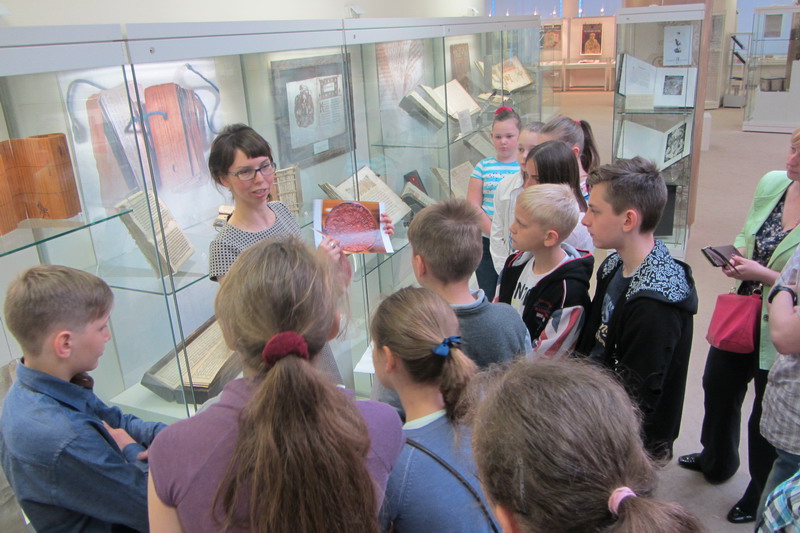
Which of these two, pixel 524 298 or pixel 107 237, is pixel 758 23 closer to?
pixel 524 298

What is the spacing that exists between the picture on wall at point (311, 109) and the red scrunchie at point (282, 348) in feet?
5.14

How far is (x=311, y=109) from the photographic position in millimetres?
2613

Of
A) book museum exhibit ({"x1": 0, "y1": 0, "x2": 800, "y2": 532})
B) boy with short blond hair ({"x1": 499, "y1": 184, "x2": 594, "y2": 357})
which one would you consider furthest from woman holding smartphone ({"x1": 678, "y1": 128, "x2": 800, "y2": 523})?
boy with short blond hair ({"x1": 499, "y1": 184, "x2": 594, "y2": 357})

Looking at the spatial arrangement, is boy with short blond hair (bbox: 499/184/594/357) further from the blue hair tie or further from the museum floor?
the blue hair tie

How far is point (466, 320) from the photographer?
1782mm

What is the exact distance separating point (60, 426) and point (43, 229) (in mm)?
568

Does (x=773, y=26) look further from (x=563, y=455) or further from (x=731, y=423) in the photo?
(x=563, y=455)

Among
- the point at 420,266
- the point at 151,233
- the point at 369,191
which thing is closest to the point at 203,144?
the point at 151,233

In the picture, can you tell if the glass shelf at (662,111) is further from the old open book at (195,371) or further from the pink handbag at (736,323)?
the old open book at (195,371)

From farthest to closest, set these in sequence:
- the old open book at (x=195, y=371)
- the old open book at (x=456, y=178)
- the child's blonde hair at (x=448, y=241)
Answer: the old open book at (x=456, y=178)
the old open book at (x=195, y=371)
the child's blonde hair at (x=448, y=241)

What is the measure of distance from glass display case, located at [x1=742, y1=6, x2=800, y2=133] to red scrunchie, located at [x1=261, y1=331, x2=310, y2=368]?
12197 millimetres

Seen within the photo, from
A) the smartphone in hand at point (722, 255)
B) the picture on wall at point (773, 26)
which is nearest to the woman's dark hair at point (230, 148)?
the smartphone in hand at point (722, 255)

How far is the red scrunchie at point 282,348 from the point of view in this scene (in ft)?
3.49

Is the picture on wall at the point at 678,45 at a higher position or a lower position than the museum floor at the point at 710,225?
higher
